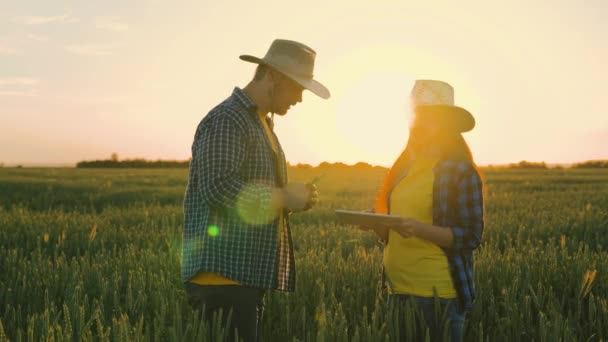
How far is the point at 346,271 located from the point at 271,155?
89.0 inches

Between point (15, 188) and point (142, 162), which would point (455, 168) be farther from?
point (142, 162)

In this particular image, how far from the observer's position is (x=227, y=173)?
2.69 m

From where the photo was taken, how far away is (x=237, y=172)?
2734 millimetres

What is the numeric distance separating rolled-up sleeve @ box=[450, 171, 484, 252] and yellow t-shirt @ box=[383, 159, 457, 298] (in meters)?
0.14

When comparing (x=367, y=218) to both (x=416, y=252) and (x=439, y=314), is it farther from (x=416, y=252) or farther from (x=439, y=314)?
(x=439, y=314)

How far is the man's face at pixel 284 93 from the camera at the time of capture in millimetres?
2951

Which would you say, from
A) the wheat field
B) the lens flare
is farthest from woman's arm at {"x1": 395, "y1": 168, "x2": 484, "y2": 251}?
A: the lens flare

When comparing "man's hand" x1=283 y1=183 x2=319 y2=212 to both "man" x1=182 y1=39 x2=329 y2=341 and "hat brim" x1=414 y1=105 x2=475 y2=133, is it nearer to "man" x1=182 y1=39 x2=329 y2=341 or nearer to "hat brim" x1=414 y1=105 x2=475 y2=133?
"man" x1=182 y1=39 x2=329 y2=341

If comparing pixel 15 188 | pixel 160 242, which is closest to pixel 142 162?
pixel 15 188

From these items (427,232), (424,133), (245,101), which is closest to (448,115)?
(424,133)

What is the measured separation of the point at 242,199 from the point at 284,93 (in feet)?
2.22

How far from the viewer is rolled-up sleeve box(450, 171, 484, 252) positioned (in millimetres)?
3029

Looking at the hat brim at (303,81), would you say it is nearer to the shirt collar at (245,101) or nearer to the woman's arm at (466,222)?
the shirt collar at (245,101)

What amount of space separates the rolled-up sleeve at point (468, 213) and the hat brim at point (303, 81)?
3.07ft
